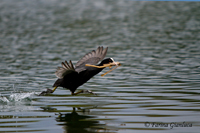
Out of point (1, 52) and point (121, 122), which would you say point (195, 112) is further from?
point (1, 52)

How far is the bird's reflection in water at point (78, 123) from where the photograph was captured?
788cm

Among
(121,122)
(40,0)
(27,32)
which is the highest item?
(40,0)

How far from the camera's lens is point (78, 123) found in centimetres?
848

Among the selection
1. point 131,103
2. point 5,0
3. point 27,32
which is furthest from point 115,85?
point 5,0

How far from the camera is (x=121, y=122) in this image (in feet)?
27.8

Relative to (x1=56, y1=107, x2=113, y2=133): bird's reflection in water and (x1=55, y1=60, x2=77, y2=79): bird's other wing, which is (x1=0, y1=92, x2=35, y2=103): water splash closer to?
(x1=55, y1=60, x2=77, y2=79): bird's other wing

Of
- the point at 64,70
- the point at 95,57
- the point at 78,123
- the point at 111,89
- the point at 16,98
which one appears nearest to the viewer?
the point at 78,123

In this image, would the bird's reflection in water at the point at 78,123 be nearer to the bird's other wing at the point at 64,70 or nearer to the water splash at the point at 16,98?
the bird's other wing at the point at 64,70

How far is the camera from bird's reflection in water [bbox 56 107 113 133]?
7875 millimetres

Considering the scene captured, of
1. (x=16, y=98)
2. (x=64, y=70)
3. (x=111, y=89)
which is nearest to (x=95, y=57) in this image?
(x=111, y=89)

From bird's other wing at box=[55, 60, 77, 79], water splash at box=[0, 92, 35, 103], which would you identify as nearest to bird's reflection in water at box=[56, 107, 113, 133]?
bird's other wing at box=[55, 60, 77, 79]

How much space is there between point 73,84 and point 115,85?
3.21m

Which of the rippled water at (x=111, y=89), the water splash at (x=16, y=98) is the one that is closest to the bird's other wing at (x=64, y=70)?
the rippled water at (x=111, y=89)

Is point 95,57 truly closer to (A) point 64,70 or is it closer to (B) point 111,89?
(B) point 111,89
